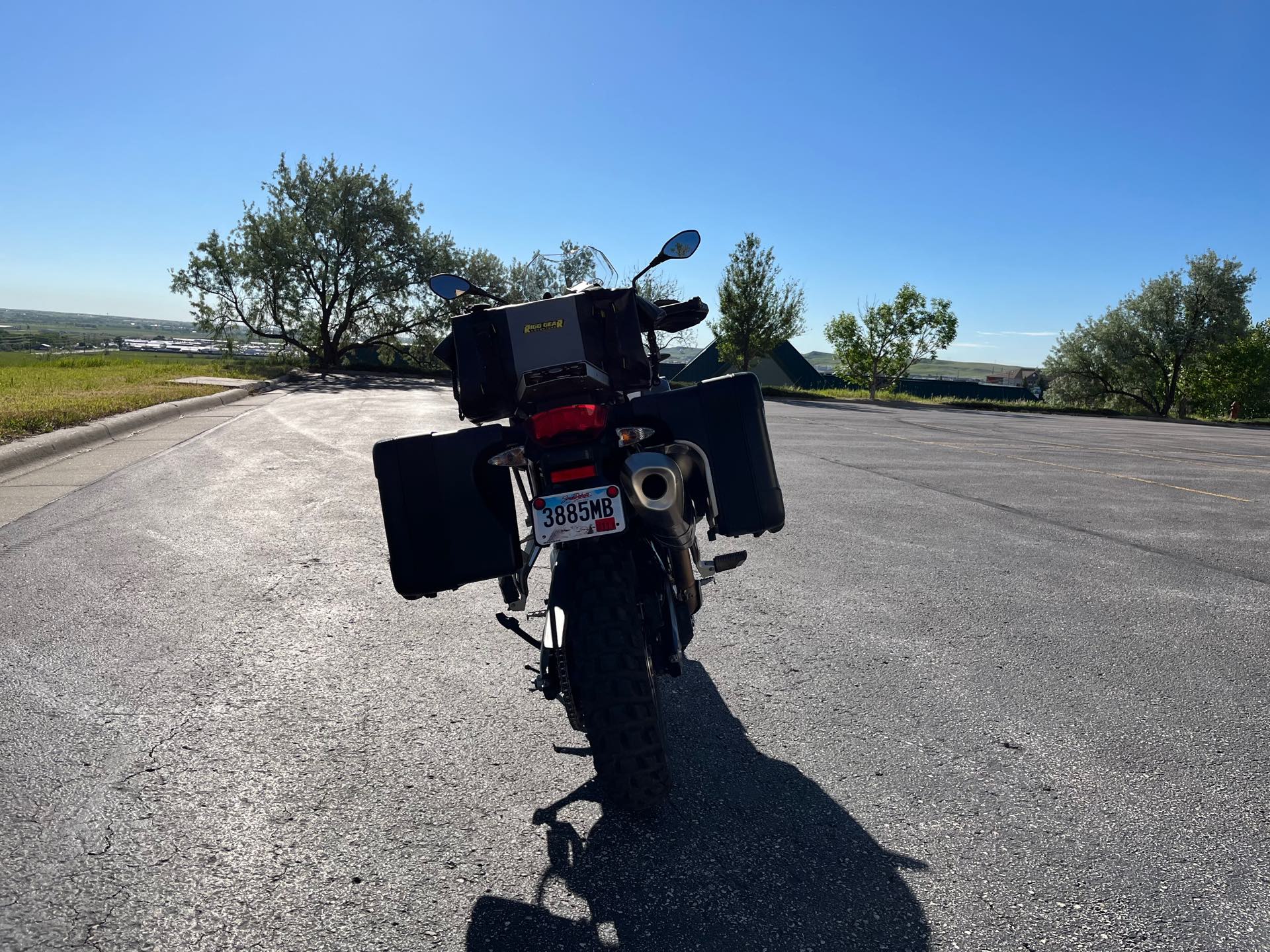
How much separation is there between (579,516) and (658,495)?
273mm

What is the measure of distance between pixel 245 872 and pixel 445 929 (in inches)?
25.3

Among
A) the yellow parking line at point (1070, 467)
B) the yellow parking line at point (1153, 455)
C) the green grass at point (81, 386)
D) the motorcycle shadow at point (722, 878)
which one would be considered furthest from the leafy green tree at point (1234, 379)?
the motorcycle shadow at point (722, 878)

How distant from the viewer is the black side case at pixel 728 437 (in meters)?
3.02

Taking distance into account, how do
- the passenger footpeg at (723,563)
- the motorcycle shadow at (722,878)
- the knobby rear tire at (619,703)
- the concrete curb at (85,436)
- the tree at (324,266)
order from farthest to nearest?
the tree at (324,266) → the concrete curb at (85,436) → the passenger footpeg at (723,563) → the knobby rear tire at (619,703) → the motorcycle shadow at (722,878)

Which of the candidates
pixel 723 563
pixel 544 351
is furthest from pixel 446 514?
pixel 723 563

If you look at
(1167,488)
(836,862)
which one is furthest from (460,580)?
(1167,488)

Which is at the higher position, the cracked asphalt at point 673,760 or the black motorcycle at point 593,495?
the black motorcycle at point 593,495

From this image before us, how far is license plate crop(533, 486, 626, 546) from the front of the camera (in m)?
2.59

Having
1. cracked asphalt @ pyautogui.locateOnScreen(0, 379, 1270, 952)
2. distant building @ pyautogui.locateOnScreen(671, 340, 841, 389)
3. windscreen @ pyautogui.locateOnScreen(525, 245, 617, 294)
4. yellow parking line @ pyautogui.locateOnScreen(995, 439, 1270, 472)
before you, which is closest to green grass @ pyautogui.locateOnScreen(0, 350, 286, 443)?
cracked asphalt @ pyautogui.locateOnScreen(0, 379, 1270, 952)

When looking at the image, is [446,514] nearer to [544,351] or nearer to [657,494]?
[544,351]

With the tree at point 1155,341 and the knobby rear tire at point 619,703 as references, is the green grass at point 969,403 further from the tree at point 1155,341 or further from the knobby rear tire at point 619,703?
the knobby rear tire at point 619,703

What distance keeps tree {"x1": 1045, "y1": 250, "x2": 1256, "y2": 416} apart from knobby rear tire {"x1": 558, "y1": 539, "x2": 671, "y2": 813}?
55.9m

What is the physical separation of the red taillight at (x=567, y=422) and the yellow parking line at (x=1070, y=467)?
31.8 ft

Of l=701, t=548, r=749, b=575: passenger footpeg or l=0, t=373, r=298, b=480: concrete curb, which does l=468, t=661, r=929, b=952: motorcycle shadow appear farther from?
l=0, t=373, r=298, b=480: concrete curb
